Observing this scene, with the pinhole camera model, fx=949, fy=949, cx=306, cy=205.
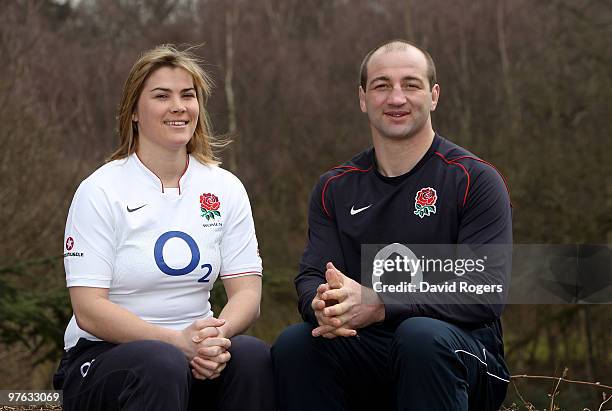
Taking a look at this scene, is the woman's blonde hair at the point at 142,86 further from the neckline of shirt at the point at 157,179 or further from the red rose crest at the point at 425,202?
the red rose crest at the point at 425,202

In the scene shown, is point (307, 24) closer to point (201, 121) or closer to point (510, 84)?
point (510, 84)

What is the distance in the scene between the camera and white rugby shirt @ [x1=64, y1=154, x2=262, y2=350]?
3.66 m

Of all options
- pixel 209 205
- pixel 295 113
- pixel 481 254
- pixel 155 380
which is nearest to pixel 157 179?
pixel 209 205

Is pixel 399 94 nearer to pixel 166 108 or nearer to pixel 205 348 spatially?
pixel 166 108

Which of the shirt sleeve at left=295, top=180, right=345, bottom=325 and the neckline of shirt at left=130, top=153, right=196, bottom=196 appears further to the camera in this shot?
the shirt sleeve at left=295, top=180, right=345, bottom=325

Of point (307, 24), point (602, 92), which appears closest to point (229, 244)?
point (602, 92)

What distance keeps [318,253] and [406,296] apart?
1.60 ft

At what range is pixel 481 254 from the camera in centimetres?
367

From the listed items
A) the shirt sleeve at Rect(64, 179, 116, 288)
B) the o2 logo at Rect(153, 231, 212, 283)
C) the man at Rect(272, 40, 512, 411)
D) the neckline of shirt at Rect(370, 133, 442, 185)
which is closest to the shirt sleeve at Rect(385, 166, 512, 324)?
the man at Rect(272, 40, 512, 411)

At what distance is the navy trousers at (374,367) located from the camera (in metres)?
3.42

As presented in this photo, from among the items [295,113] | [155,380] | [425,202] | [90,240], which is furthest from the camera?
[295,113]

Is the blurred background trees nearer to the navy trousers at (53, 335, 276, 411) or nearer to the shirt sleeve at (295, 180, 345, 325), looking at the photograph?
the shirt sleeve at (295, 180, 345, 325)

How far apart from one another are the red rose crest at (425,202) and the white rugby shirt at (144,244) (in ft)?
2.62

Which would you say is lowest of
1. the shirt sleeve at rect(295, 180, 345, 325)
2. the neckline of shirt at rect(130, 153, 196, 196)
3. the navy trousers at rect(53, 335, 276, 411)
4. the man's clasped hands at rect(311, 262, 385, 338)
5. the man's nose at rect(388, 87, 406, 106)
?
the navy trousers at rect(53, 335, 276, 411)
